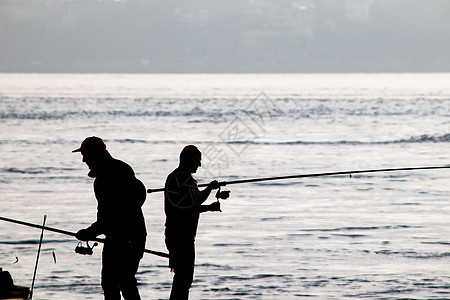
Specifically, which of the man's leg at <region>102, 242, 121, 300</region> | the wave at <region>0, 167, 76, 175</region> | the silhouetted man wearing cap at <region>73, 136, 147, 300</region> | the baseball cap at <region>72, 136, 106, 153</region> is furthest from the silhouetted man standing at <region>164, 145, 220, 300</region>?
the wave at <region>0, 167, 76, 175</region>

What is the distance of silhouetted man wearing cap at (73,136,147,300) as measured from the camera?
661 cm

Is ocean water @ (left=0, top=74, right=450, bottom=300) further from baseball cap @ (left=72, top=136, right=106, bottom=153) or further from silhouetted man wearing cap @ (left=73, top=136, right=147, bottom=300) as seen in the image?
baseball cap @ (left=72, top=136, right=106, bottom=153)

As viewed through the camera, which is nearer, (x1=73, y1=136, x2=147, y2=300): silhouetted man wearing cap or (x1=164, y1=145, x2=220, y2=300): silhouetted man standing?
(x1=73, y1=136, x2=147, y2=300): silhouetted man wearing cap

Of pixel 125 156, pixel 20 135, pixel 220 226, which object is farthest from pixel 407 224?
pixel 20 135

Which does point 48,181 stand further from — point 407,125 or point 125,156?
point 407,125

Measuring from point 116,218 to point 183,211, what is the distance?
20.8 inches

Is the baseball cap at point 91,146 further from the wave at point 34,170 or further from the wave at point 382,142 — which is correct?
the wave at point 382,142

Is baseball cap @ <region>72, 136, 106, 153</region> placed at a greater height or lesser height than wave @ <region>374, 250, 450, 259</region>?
lesser

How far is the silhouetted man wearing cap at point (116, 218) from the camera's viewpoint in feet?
21.7

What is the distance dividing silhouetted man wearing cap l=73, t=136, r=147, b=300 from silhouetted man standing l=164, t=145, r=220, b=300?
270mm

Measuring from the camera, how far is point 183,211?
6.87 metres

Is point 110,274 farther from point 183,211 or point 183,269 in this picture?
point 183,211

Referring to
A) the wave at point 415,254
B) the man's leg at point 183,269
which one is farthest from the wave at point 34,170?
the man's leg at point 183,269

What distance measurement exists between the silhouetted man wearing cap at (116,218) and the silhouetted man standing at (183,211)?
0.88 ft
